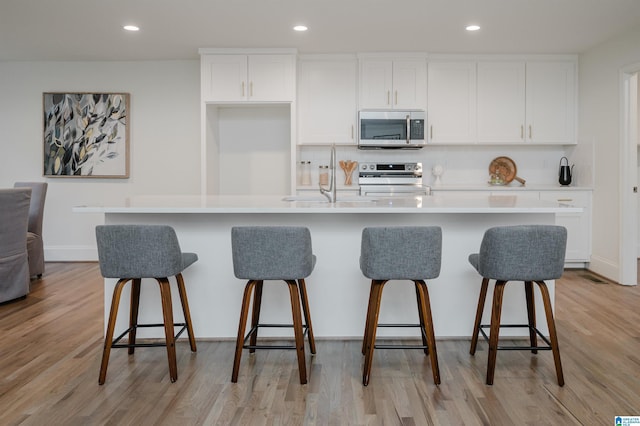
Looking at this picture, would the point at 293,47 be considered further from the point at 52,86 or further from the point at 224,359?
the point at 224,359

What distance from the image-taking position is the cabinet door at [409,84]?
17.7ft

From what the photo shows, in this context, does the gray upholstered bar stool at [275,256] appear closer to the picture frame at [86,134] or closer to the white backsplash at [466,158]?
the white backsplash at [466,158]

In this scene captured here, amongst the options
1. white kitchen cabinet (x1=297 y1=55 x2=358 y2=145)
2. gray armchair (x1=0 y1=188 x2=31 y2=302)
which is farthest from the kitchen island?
white kitchen cabinet (x1=297 y1=55 x2=358 y2=145)

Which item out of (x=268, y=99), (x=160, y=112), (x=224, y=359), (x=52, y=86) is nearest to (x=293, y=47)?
(x=268, y=99)

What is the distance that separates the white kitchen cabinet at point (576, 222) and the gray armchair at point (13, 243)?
493cm

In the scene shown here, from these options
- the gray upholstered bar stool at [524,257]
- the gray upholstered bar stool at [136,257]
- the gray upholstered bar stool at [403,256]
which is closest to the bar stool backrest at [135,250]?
the gray upholstered bar stool at [136,257]

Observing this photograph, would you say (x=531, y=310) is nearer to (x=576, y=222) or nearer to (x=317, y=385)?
(x=317, y=385)

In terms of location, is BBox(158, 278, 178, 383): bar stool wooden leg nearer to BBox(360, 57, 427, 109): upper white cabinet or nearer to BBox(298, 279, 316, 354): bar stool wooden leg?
BBox(298, 279, 316, 354): bar stool wooden leg

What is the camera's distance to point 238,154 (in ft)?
19.3

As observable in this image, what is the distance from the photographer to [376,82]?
17.7 feet

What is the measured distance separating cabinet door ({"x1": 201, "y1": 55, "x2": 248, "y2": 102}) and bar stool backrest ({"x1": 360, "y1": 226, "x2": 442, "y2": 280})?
3.28 meters

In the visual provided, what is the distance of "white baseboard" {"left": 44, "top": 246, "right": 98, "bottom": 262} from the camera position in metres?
5.91

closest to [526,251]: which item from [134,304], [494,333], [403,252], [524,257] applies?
[524,257]

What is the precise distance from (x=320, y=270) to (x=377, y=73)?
300 cm
